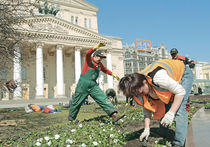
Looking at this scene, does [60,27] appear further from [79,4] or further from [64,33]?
[79,4]

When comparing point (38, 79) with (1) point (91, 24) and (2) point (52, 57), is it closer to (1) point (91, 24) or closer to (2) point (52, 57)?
(2) point (52, 57)

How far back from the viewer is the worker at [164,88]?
2.31 m

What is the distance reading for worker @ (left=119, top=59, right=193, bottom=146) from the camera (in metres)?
2.31

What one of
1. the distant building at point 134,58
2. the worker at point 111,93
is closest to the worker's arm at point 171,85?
the worker at point 111,93

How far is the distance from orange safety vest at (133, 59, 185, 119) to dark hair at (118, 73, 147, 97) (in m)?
0.21

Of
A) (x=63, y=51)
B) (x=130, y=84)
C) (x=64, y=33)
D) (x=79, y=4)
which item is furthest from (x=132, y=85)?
(x=79, y=4)

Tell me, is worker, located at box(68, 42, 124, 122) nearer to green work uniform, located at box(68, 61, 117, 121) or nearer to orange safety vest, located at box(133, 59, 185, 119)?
green work uniform, located at box(68, 61, 117, 121)

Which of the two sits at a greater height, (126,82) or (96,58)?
(96,58)

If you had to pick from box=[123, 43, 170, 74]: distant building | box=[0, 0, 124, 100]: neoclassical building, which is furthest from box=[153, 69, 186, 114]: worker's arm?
box=[123, 43, 170, 74]: distant building

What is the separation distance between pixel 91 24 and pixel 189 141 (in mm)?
41218

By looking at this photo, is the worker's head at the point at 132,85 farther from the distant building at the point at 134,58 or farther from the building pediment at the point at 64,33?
the distant building at the point at 134,58

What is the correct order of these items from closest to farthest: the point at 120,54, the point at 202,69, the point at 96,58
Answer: the point at 96,58 < the point at 120,54 < the point at 202,69

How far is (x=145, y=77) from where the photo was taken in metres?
2.50

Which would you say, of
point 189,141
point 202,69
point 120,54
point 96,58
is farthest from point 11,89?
point 202,69
